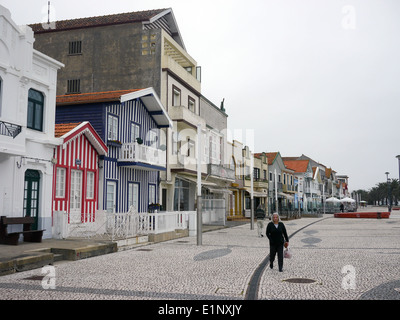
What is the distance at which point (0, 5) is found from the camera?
12859 mm

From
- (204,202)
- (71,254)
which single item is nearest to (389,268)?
(71,254)

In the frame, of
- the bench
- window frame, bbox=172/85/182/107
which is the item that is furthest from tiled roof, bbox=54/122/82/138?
window frame, bbox=172/85/182/107

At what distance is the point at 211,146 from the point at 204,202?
413cm

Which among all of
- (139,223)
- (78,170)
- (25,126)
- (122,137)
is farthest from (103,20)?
(25,126)

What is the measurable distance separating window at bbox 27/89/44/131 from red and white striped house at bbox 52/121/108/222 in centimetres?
92

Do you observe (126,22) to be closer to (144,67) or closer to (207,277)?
(144,67)

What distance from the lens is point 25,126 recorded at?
13477 millimetres

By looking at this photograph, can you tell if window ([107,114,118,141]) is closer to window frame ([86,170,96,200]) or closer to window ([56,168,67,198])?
window frame ([86,170,96,200])

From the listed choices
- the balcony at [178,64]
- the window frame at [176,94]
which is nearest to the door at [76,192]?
the balcony at [178,64]

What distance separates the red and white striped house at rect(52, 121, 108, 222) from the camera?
15672 mm
